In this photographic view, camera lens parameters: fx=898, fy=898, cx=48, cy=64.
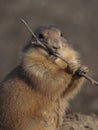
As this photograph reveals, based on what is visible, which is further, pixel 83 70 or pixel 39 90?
pixel 39 90

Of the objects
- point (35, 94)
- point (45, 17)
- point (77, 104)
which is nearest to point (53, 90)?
point (35, 94)

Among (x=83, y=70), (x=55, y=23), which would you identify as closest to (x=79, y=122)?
(x=83, y=70)

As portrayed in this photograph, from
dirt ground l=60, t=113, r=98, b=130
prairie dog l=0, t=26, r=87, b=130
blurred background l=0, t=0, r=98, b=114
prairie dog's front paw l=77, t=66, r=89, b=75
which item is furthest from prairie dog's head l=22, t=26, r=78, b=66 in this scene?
blurred background l=0, t=0, r=98, b=114

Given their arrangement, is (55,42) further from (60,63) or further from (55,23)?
(55,23)

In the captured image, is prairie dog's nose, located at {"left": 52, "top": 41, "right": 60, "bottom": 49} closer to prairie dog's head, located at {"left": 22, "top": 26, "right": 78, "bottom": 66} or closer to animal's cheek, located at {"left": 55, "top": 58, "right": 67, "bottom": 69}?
prairie dog's head, located at {"left": 22, "top": 26, "right": 78, "bottom": 66}

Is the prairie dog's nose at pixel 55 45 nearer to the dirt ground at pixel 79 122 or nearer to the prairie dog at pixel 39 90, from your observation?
the prairie dog at pixel 39 90

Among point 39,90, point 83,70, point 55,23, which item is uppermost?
point 55,23

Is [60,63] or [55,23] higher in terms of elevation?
[55,23]

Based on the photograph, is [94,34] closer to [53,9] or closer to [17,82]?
[53,9]
